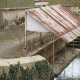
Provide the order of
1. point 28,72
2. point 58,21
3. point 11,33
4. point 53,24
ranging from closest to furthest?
point 28,72 → point 53,24 → point 58,21 → point 11,33

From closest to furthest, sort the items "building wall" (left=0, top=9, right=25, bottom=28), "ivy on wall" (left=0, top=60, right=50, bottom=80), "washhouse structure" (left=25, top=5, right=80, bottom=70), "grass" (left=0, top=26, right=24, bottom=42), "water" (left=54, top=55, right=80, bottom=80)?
"ivy on wall" (left=0, top=60, right=50, bottom=80), "washhouse structure" (left=25, top=5, right=80, bottom=70), "water" (left=54, top=55, right=80, bottom=80), "grass" (left=0, top=26, right=24, bottom=42), "building wall" (left=0, top=9, right=25, bottom=28)

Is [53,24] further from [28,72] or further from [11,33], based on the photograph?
[11,33]

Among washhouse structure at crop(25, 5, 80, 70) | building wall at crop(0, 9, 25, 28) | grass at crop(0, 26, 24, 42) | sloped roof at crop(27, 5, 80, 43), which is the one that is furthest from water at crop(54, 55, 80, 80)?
building wall at crop(0, 9, 25, 28)

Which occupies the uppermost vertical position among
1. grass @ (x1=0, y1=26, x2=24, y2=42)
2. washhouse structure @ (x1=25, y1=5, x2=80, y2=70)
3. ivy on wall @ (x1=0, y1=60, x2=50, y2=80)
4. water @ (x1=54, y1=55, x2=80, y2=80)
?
washhouse structure @ (x1=25, y1=5, x2=80, y2=70)

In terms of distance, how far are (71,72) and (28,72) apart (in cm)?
642

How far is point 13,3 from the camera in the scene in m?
37.7

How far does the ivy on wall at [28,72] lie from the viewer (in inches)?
566

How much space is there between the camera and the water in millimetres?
19266

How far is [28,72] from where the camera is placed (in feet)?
48.9

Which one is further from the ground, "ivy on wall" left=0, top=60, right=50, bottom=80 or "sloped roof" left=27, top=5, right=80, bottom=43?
"sloped roof" left=27, top=5, right=80, bottom=43

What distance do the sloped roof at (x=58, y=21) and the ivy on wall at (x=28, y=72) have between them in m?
2.88

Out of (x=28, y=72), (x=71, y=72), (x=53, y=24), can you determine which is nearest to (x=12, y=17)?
(x=53, y=24)

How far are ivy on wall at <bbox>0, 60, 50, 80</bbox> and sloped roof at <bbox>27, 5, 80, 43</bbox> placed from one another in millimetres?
2876

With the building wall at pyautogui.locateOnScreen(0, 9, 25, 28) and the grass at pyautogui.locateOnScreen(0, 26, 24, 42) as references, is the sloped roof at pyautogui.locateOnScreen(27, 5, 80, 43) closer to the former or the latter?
the grass at pyautogui.locateOnScreen(0, 26, 24, 42)
